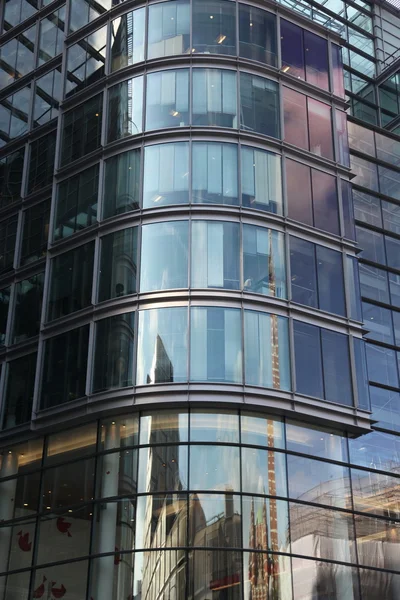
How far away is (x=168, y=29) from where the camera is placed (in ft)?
119

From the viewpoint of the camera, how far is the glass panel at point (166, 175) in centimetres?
3309

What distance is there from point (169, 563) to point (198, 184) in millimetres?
13916

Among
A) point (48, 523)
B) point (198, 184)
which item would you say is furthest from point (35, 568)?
point (198, 184)

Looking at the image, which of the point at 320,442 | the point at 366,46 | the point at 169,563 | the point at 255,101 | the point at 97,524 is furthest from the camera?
the point at 366,46

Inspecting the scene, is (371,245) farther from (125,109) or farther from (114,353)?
(114,353)

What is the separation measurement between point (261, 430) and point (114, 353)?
5.89m

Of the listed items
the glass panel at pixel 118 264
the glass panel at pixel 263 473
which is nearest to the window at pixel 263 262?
the glass panel at pixel 118 264

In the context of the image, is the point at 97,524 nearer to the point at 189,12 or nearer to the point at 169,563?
the point at 169,563

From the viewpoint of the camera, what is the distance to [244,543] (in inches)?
1101

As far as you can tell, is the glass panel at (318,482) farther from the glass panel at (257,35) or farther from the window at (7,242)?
the glass panel at (257,35)

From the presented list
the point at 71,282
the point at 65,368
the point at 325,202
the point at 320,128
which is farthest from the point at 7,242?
the point at 320,128

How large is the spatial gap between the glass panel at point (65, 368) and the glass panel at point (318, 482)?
8048mm

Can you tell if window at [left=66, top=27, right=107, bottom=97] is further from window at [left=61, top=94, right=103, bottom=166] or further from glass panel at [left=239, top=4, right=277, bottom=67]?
glass panel at [left=239, top=4, right=277, bottom=67]

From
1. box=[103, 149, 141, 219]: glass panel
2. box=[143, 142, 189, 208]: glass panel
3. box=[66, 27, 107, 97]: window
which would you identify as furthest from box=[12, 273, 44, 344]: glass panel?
box=[66, 27, 107, 97]: window
